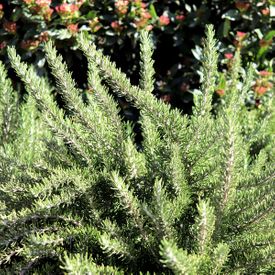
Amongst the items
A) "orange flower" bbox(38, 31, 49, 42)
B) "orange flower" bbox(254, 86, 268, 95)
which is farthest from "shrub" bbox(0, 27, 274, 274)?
"orange flower" bbox(254, 86, 268, 95)

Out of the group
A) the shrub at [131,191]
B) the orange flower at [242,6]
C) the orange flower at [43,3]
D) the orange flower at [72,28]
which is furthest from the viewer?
the orange flower at [242,6]

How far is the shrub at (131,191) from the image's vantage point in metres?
1.15

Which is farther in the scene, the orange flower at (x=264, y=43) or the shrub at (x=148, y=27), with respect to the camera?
the orange flower at (x=264, y=43)

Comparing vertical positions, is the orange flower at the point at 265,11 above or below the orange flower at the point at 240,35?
above

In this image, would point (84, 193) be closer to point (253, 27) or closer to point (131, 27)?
point (131, 27)

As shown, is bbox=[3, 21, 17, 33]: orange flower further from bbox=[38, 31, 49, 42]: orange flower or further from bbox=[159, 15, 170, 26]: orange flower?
bbox=[159, 15, 170, 26]: orange flower

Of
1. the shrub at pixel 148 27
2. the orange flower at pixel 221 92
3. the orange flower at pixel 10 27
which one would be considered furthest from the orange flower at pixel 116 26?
the orange flower at pixel 221 92

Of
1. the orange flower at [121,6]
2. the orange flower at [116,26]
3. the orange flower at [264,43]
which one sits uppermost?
the orange flower at [121,6]

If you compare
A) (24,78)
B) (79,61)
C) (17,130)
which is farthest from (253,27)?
(24,78)

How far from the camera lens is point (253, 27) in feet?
8.45

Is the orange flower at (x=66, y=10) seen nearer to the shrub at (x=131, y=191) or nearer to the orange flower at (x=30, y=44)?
the orange flower at (x=30, y=44)

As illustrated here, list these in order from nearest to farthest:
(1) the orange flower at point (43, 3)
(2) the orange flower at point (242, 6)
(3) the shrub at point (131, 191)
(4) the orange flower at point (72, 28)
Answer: (3) the shrub at point (131, 191) < (1) the orange flower at point (43, 3) < (4) the orange flower at point (72, 28) < (2) the orange flower at point (242, 6)

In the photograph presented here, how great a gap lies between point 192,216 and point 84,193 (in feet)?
1.05

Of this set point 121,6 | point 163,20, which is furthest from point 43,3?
point 163,20
